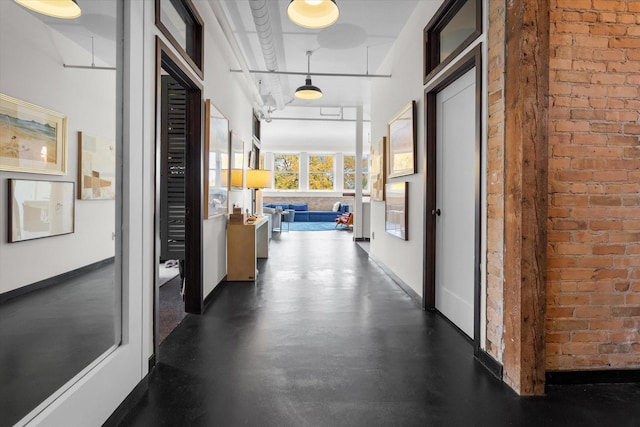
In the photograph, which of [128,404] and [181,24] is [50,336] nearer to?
[128,404]

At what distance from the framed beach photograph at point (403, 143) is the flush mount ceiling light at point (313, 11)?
52.2 inches

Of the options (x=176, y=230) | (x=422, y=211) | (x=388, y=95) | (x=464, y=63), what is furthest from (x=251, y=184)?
(x=464, y=63)

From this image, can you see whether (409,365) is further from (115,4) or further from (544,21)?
(115,4)

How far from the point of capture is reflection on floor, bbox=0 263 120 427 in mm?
1701

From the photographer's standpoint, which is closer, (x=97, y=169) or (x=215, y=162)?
(x=97, y=169)

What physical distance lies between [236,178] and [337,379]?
12.1 ft

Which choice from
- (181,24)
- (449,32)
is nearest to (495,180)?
(449,32)

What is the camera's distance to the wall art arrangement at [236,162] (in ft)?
16.7

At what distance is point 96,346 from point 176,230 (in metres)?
1.84

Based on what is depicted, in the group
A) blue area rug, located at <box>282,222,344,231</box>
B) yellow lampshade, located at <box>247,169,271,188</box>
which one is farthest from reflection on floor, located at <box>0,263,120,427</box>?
blue area rug, located at <box>282,222,344,231</box>

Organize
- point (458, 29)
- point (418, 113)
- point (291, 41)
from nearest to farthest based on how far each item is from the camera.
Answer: point (458, 29)
point (418, 113)
point (291, 41)

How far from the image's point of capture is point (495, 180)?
2.38 m

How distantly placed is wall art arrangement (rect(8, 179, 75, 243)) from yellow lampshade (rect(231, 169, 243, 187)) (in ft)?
10.6

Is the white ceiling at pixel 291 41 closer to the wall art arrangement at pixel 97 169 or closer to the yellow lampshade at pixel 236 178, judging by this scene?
the wall art arrangement at pixel 97 169
